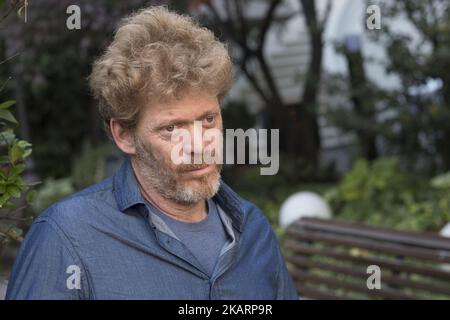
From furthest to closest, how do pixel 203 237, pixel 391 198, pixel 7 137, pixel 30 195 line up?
pixel 391 198
pixel 30 195
pixel 7 137
pixel 203 237

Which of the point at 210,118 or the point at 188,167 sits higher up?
the point at 210,118

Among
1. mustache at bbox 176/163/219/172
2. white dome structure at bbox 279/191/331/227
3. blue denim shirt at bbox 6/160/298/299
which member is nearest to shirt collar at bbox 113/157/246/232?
blue denim shirt at bbox 6/160/298/299

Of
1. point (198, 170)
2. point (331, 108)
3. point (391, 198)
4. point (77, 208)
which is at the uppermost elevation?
point (331, 108)

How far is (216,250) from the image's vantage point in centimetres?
200

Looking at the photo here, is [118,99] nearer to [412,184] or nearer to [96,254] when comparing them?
[96,254]

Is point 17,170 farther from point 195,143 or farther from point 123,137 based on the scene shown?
point 195,143

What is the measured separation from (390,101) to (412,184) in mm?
853

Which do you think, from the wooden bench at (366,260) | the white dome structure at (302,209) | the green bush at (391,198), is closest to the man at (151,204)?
the wooden bench at (366,260)

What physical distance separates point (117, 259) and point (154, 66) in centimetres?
48

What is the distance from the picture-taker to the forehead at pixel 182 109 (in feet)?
6.18

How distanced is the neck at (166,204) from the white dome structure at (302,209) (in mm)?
4874

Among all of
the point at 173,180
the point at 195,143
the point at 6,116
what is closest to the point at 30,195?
the point at 6,116

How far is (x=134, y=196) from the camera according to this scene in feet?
6.31
